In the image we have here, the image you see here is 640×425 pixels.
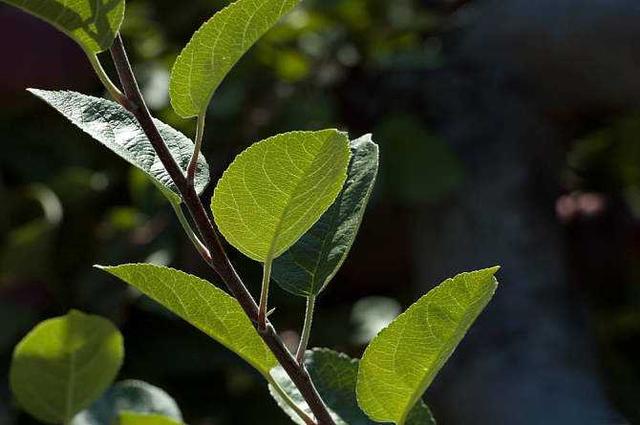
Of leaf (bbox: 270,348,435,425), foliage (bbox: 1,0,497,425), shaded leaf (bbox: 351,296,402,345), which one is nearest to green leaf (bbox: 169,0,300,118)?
foliage (bbox: 1,0,497,425)

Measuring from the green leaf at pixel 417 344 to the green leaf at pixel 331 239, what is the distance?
4 cm

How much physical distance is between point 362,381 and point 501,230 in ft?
→ 2.84

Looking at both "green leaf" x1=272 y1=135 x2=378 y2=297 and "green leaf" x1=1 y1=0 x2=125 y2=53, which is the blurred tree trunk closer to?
"green leaf" x1=272 y1=135 x2=378 y2=297

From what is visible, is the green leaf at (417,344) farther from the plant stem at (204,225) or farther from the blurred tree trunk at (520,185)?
the blurred tree trunk at (520,185)

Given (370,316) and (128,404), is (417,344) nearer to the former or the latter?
(128,404)

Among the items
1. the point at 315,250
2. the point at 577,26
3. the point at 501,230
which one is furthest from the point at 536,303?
the point at 315,250

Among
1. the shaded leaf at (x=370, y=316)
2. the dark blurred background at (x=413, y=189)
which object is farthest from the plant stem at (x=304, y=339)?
the shaded leaf at (x=370, y=316)

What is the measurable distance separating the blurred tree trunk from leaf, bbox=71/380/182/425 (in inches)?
18.8

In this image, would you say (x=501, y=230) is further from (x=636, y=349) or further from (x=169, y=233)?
(x=169, y=233)

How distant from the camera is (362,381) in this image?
1.35 feet

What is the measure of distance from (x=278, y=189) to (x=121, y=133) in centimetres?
6

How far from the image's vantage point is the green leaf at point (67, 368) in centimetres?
53

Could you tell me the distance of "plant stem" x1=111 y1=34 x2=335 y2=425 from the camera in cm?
35

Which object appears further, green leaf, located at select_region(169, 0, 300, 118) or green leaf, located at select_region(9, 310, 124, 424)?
green leaf, located at select_region(9, 310, 124, 424)
